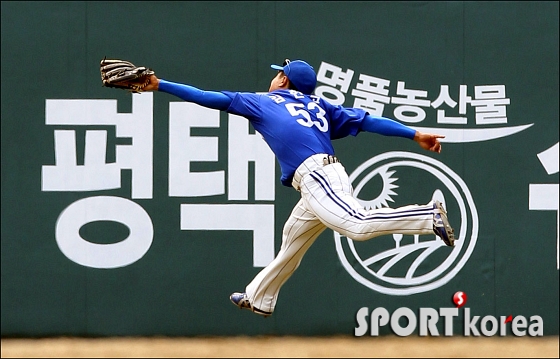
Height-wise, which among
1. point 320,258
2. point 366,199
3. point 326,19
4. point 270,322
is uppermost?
point 326,19

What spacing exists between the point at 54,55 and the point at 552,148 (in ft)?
13.4

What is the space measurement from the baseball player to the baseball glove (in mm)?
44

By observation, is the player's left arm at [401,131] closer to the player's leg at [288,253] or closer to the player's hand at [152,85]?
the player's leg at [288,253]

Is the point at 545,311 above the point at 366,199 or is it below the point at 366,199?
below

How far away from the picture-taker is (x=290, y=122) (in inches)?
210

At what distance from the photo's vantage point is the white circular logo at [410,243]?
7.78 metres

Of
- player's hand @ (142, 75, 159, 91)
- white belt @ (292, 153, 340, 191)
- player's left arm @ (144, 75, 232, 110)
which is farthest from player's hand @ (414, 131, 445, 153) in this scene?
player's hand @ (142, 75, 159, 91)

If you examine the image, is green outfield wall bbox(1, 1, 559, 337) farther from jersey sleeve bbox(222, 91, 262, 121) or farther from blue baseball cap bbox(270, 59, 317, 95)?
jersey sleeve bbox(222, 91, 262, 121)

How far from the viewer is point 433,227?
490 cm

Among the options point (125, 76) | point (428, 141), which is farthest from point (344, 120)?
point (125, 76)

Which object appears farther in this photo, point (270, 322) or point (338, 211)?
point (270, 322)

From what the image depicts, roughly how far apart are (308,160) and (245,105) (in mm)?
459

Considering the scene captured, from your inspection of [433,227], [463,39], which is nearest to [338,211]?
[433,227]

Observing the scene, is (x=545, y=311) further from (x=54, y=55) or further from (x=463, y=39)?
(x=54, y=55)
